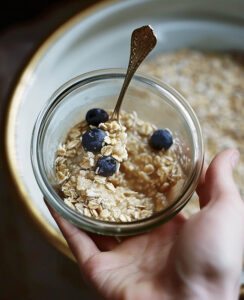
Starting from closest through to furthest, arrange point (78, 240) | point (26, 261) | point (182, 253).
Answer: point (182, 253) < point (78, 240) < point (26, 261)

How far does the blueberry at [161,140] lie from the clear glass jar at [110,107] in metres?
0.04

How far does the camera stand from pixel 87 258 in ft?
2.69

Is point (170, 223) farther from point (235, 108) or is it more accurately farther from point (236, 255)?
point (235, 108)

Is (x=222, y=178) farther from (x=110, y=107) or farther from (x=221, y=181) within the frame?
(x=110, y=107)

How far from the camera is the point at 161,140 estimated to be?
87 centimetres

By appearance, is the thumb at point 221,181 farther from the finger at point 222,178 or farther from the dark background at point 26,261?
the dark background at point 26,261

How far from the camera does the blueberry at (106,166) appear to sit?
0.80m

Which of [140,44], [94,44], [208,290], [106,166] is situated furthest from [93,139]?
[94,44]

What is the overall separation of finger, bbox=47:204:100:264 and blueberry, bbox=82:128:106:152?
135 mm

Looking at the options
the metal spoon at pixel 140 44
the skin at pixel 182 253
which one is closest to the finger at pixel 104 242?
the skin at pixel 182 253

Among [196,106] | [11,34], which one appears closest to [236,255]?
[196,106]

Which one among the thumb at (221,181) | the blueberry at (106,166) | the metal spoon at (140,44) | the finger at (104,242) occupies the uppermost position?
the metal spoon at (140,44)

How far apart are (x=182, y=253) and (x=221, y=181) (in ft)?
0.48

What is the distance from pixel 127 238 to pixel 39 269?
0.49 meters
